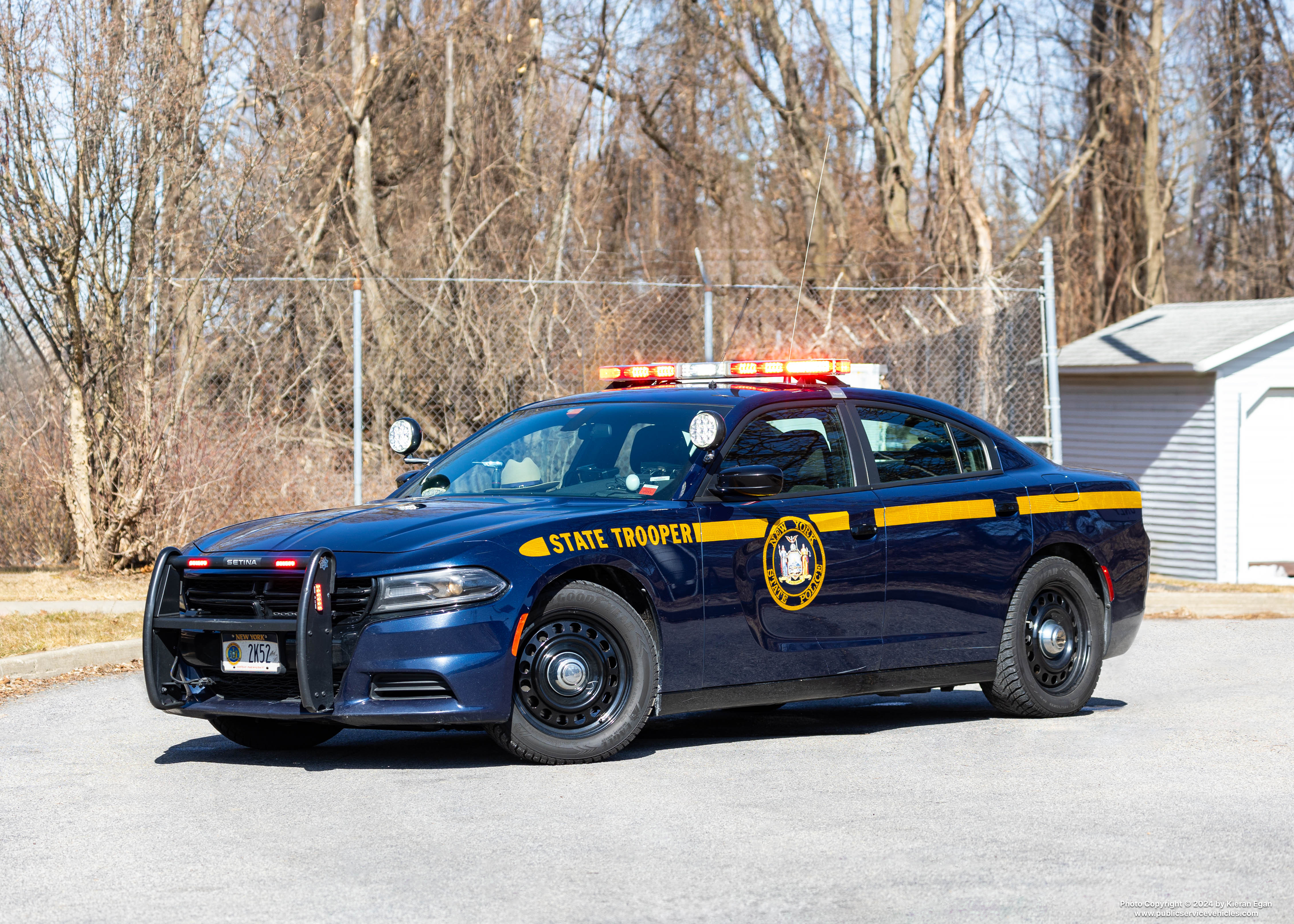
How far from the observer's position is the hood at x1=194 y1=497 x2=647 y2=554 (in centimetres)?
685

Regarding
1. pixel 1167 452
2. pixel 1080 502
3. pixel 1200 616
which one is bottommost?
pixel 1200 616

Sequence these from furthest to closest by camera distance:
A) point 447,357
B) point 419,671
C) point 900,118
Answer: point 900,118 → point 447,357 → point 419,671

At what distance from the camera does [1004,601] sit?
8.49m

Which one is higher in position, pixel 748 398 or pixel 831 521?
pixel 748 398

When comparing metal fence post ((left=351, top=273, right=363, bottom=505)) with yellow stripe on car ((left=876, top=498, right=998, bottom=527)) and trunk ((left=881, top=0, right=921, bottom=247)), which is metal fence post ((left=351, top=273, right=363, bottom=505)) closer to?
yellow stripe on car ((left=876, top=498, right=998, bottom=527))

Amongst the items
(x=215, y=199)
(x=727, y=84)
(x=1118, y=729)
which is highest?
(x=727, y=84)

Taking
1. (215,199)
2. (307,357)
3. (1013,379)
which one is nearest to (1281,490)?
(1013,379)

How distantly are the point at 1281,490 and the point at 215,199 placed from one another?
14032 mm

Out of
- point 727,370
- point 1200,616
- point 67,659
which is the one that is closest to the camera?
point 727,370

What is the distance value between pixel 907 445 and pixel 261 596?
3284 mm

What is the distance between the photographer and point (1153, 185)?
34.7 meters

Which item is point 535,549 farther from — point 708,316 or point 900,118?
point 900,118

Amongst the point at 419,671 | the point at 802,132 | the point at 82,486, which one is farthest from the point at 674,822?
the point at 802,132

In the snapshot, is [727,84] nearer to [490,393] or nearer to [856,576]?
[490,393]
